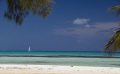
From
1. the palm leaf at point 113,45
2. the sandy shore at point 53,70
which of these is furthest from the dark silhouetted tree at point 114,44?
the sandy shore at point 53,70

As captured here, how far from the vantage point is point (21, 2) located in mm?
8617

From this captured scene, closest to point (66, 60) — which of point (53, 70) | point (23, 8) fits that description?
point (53, 70)

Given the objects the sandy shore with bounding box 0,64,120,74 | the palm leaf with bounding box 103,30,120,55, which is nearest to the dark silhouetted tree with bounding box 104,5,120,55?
the palm leaf with bounding box 103,30,120,55

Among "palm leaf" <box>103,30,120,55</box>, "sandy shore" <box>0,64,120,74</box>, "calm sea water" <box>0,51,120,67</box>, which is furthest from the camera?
"calm sea water" <box>0,51,120,67</box>

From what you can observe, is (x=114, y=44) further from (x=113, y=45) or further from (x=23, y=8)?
(x=23, y=8)

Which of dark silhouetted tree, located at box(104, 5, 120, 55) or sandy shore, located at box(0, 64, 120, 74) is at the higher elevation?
dark silhouetted tree, located at box(104, 5, 120, 55)

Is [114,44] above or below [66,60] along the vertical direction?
above

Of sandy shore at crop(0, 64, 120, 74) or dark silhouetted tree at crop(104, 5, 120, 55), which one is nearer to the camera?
dark silhouetted tree at crop(104, 5, 120, 55)

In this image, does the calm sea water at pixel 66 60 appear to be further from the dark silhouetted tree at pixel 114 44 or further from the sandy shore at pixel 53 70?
the sandy shore at pixel 53 70

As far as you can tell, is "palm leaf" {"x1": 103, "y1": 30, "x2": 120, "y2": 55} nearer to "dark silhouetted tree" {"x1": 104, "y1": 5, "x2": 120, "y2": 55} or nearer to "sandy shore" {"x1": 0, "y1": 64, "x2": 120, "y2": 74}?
"dark silhouetted tree" {"x1": 104, "y1": 5, "x2": 120, "y2": 55}

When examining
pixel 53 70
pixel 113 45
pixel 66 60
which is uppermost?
pixel 113 45

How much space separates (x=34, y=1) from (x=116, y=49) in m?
4.24

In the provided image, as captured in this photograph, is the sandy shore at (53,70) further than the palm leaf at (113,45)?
Yes

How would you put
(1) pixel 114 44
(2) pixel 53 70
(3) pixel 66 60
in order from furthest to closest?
(3) pixel 66 60 → (2) pixel 53 70 → (1) pixel 114 44
